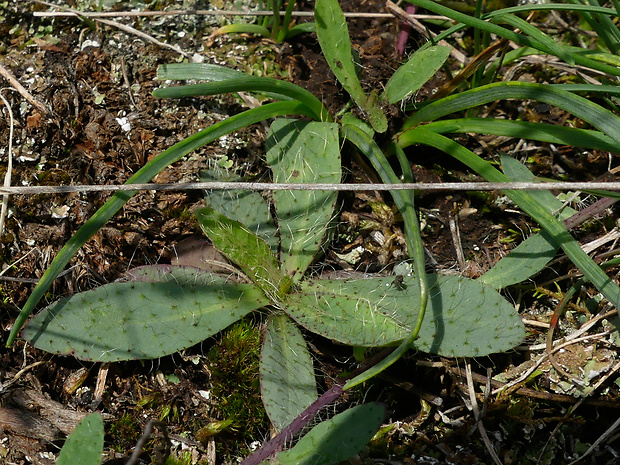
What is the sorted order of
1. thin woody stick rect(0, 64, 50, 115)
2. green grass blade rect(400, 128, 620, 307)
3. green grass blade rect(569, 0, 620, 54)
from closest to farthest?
green grass blade rect(400, 128, 620, 307) < green grass blade rect(569, 0, 620, 54) < thin woody stick rect(0, 64, 50, 115)

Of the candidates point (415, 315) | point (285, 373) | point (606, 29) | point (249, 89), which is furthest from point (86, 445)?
point (606, 29)

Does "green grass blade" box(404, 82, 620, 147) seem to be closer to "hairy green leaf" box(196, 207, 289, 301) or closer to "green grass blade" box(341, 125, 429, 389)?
"green grass blade" box(341, 125, 429, 389)

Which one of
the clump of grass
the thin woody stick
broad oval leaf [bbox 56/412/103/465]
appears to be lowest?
the clump of grass

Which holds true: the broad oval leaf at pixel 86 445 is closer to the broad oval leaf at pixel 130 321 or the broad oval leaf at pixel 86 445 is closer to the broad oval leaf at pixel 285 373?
the broad oval leaf at pixel 130 321

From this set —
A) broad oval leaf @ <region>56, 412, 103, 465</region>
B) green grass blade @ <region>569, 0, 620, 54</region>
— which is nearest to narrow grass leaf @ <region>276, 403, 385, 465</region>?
broad oval leaf @ <region>56, 412, 103, 465</region>

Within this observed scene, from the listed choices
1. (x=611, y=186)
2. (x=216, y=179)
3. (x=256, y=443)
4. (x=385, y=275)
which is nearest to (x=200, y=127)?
(x=216, y=179)

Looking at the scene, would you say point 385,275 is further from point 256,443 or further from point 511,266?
point 256,443
